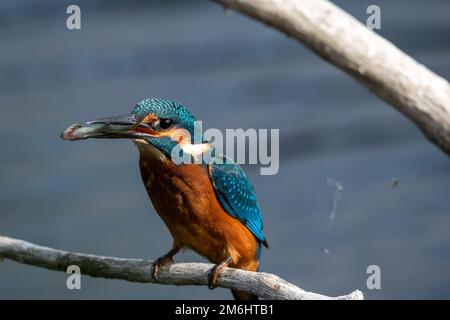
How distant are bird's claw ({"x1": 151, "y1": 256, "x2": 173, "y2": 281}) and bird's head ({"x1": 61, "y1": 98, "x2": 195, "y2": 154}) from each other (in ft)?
0.98

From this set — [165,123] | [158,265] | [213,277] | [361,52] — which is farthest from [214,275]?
[361,52]

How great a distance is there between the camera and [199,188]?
231cm

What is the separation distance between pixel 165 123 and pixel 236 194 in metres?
0.36

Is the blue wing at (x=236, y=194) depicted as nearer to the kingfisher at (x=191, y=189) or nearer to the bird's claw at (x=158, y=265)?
the kingfisher at (x=191, y=189)

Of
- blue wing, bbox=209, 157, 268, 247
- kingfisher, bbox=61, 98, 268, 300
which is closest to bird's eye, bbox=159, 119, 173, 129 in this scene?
kingfisher, bbox=61, 98, 268, 300

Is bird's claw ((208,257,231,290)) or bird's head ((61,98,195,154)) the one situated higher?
bird's head ((61,98,195,154))

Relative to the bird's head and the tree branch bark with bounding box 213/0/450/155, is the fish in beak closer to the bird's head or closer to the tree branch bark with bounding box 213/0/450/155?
the bird's head

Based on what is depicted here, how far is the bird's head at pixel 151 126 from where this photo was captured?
6.64 feet

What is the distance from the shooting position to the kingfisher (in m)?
2.14

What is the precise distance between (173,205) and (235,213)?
0.21m

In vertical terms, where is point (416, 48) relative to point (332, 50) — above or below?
above
